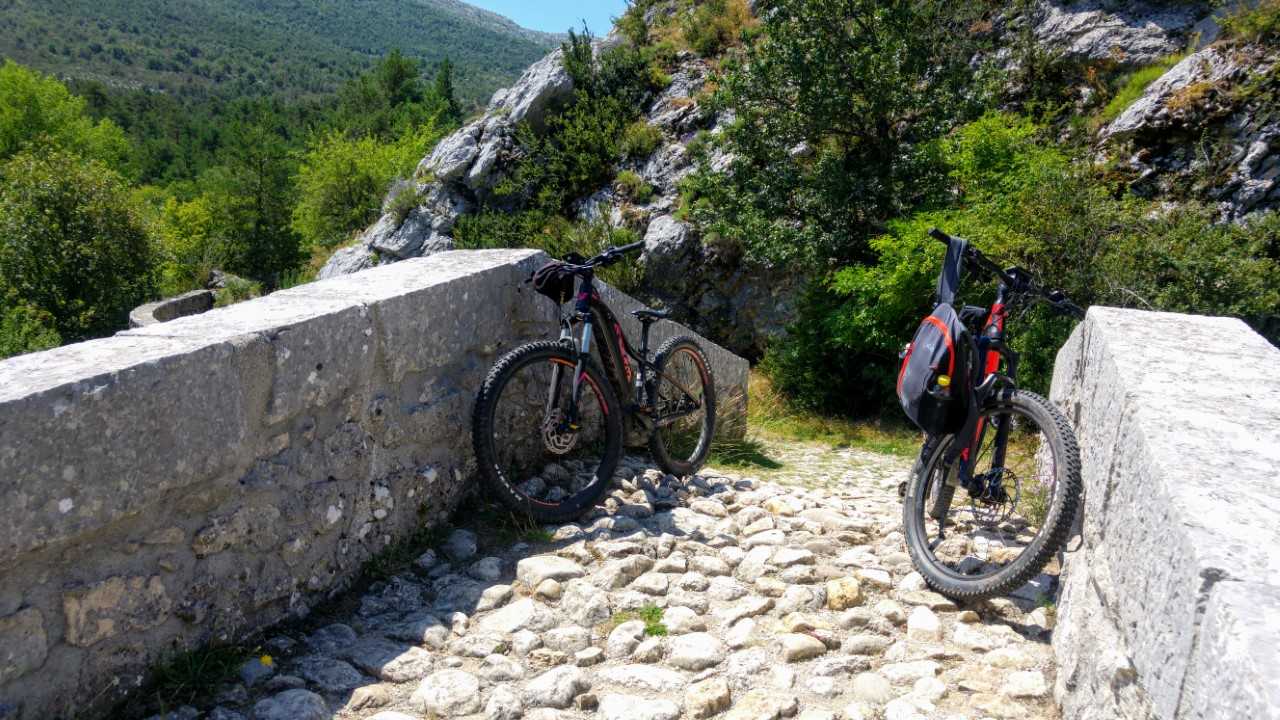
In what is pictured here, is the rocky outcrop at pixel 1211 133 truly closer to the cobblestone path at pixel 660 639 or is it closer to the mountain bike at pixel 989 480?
the mountain bike at pixel 989 480

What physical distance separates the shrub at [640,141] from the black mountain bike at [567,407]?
12539 mm

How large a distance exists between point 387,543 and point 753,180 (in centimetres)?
1083

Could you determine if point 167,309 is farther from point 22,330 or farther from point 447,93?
point 447,93

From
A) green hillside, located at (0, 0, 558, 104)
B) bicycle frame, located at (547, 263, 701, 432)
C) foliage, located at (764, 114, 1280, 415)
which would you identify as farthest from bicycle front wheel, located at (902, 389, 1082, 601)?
A: green hillside, located at (0, 0, 558, 104)

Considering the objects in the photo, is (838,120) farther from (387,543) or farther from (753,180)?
(387,543)

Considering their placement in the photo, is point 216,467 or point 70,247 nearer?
point 216,467

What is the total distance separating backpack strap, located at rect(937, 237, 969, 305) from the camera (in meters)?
3.71

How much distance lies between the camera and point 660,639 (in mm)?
2889

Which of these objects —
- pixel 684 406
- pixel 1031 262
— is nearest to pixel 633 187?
pixel 1031 262

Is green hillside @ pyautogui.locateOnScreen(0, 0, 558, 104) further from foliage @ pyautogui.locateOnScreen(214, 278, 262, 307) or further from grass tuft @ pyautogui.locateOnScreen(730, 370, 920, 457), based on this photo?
grass tuft @ pyautogui.locateOnScreen(730, 370, 920, 457)

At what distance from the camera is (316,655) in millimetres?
2754

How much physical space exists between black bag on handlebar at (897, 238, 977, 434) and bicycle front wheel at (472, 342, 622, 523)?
1.51 m

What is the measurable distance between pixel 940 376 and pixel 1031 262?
21.4 feet

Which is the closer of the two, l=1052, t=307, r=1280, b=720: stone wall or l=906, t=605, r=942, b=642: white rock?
l=1052, t=307, r=1280, b=720: stone wall
